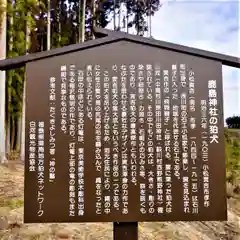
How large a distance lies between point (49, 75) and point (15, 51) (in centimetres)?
700

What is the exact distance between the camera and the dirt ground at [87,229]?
13.4ft

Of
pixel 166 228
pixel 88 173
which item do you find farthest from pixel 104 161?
pixel 166 228

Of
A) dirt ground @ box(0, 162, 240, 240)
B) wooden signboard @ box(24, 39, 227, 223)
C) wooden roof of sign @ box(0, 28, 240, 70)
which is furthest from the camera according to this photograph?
dirt ground @ box(0, 162, 240, 240)

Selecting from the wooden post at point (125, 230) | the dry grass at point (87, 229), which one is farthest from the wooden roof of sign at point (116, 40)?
the dry grass at point (87, 229)

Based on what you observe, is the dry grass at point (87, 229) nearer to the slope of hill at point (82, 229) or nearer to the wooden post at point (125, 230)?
the slope of hill at point (82, 229)

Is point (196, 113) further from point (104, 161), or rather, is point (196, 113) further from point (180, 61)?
point (104, 161)

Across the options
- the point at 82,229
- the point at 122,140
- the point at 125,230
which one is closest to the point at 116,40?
the point at 122,140

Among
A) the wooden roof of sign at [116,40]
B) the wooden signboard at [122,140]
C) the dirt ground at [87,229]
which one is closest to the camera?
the wooden signboard at [122,140]

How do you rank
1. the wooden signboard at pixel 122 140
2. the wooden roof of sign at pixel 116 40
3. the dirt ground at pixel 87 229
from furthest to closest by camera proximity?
the dirt ground at pixel 87 229 → the wooden roof of sign at pixel 116 40 → the wooden signboard at pixel 122 140

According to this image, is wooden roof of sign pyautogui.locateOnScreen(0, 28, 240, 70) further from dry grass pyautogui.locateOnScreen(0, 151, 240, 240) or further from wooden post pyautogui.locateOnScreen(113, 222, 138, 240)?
dry grass pyautogui.locateOnScreen(0, 151, 240, 240)

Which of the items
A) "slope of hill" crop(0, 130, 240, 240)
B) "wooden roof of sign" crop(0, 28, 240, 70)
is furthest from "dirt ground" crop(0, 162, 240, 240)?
"wooden roof of sign" crop(0, 28, 240, 70)

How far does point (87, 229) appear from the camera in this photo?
4.25 metres

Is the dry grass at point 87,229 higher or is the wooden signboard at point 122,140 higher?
the wooden signboard at point 122,140

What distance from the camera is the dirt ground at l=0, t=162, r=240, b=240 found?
409cm
